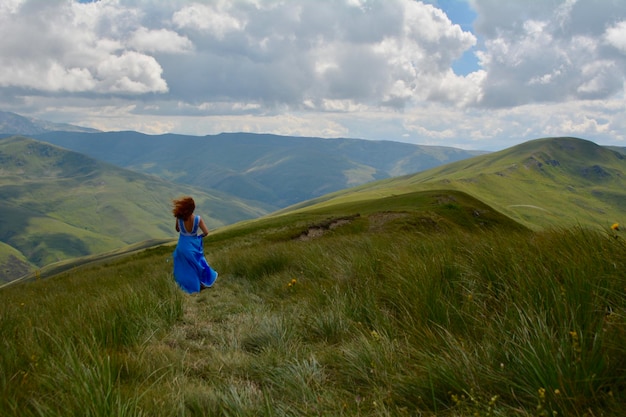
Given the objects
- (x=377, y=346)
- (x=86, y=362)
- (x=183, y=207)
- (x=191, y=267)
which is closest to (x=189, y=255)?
(x=191, y=267)

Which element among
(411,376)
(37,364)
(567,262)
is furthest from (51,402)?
(567,262)

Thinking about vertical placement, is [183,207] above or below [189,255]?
above

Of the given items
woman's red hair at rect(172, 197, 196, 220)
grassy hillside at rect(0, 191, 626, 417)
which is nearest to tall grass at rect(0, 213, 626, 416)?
grassy hillside at rect(0, 191, 626, 417)

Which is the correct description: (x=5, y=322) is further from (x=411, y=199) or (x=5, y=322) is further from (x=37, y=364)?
(x=411, y=199)

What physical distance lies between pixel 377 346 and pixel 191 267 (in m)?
8.55

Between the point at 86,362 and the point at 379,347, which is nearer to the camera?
the point at 86,362

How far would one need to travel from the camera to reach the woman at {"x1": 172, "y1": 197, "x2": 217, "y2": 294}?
11.0 metres

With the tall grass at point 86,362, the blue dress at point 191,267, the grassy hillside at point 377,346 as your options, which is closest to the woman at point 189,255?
the blue dress at point 191,267

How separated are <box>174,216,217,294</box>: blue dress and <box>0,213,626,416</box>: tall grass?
4318 mm

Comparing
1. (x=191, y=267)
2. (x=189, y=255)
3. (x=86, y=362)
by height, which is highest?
(x=86, y=362)

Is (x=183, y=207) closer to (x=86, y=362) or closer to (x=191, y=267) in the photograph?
(x=191, y=267)

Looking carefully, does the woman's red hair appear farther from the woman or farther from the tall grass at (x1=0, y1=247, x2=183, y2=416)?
the tall grass at (x1=0, y1=247, x2=183, y2=416)

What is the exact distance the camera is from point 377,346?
3.58m

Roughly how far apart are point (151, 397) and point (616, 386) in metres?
3.05
